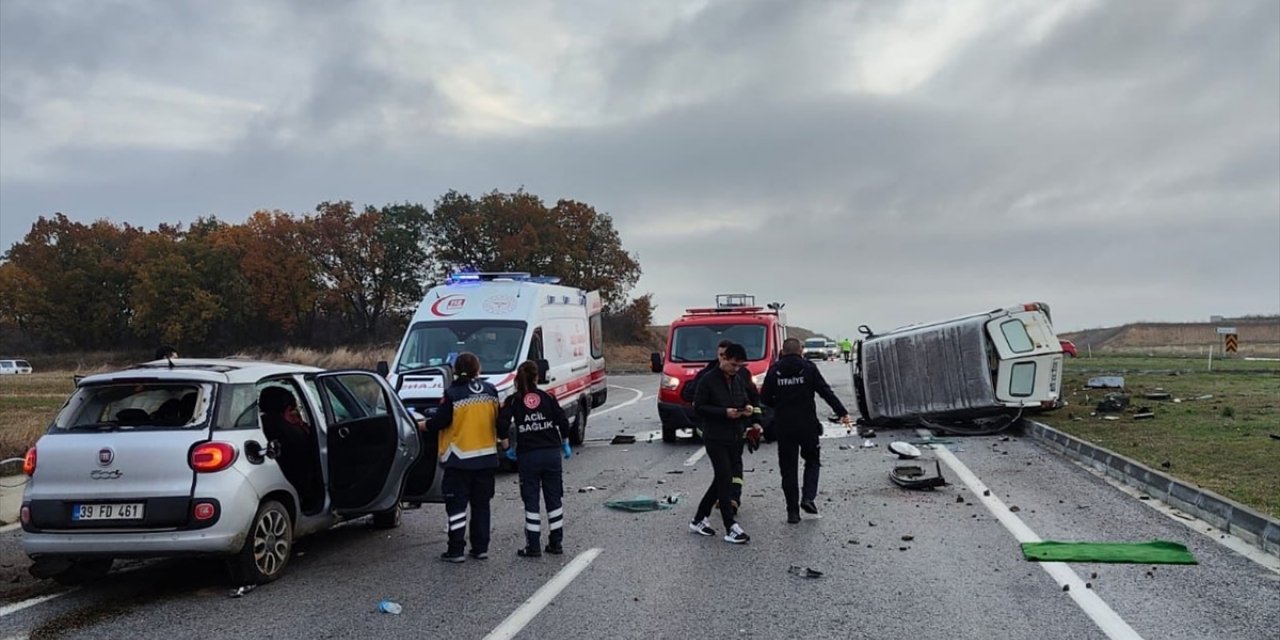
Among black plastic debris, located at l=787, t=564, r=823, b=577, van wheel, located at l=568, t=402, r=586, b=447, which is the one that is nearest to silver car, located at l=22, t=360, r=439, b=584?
black plastic debris, located at l=787, t=564, r=823, b=577

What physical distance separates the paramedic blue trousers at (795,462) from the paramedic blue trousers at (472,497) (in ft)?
9.44

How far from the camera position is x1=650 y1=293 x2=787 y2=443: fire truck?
1606 cm

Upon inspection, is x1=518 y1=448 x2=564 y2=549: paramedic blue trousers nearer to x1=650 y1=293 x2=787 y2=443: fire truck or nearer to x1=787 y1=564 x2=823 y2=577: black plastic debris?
x1=787 y1=564 x2=823 y2=577: black plastic debris

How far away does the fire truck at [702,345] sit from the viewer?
52.7 ft

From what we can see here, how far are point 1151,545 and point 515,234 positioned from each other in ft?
187

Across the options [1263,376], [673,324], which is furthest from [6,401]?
[1263,376]

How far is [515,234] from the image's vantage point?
206ft

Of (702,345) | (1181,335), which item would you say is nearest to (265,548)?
(702,345)

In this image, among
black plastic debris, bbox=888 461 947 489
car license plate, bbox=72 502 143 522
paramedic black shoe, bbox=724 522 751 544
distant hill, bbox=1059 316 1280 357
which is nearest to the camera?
car license plate, bbox=72 502 143 522

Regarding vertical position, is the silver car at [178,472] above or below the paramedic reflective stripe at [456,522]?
above

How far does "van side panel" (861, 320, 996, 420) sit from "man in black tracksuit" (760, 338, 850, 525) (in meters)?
8.01

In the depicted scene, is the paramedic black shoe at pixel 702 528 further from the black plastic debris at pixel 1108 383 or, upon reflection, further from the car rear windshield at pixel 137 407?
the black plastic debris at pixel 1108 383

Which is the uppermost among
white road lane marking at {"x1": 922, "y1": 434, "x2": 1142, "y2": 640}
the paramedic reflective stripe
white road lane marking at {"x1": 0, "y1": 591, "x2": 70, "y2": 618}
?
the paramedic reflective stripe

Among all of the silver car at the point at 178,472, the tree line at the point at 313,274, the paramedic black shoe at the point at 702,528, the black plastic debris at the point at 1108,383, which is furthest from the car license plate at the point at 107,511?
the tree line at the point at 313,274
